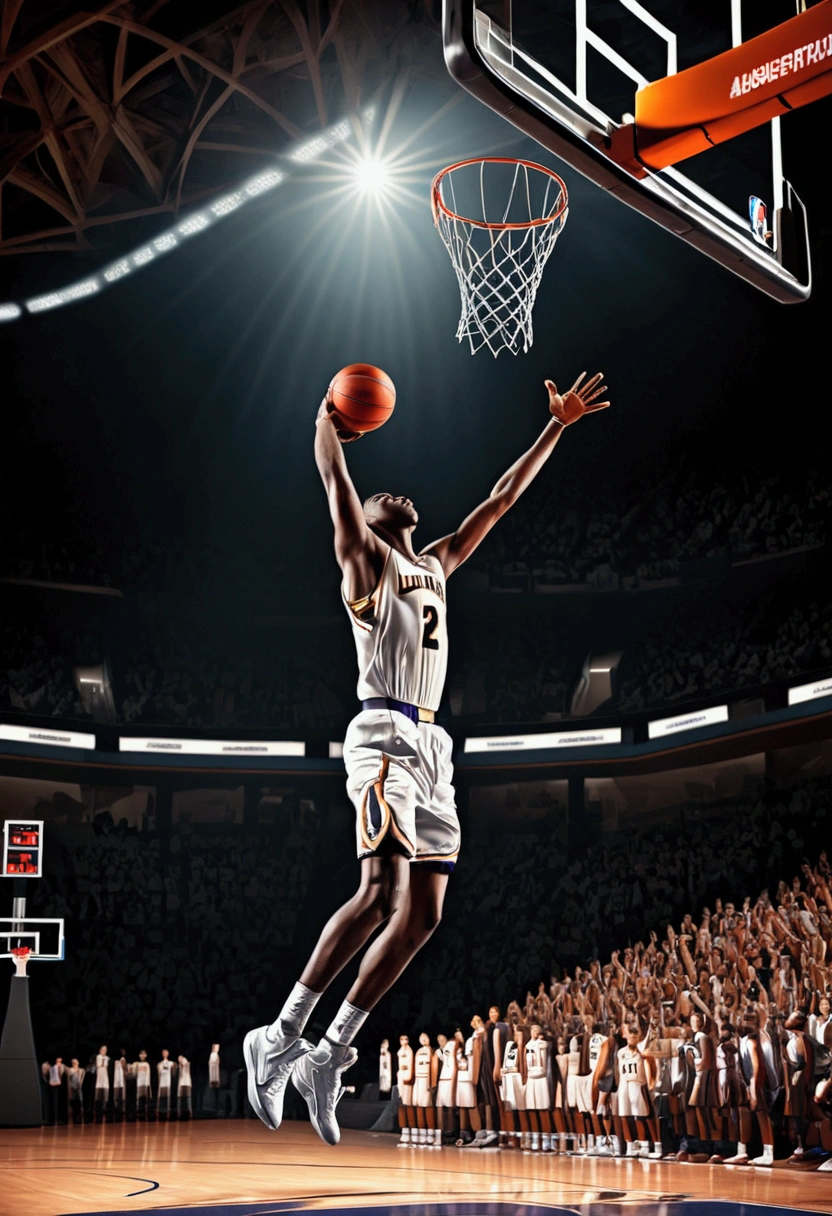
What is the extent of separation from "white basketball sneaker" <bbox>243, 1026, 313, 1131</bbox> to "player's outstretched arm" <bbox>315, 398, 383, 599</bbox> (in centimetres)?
190

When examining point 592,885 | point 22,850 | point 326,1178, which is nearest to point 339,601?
point 592,885

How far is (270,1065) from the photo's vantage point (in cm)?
508

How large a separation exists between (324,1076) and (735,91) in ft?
15.3

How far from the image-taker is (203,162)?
18.7 meters

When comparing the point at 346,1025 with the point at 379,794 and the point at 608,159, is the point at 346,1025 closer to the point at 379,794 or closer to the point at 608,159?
the point at 379,794

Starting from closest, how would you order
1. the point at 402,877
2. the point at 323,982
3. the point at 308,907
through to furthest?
the point at 323,982 < the point at 402,877 < the point at 308,907

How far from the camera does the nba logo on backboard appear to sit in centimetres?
664

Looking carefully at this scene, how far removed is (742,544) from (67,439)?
465 inches

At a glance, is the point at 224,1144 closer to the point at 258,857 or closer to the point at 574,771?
the point at 258,857

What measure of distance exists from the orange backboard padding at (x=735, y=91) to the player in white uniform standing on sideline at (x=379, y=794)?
81.5 inches

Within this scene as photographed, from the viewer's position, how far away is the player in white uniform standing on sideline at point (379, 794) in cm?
504

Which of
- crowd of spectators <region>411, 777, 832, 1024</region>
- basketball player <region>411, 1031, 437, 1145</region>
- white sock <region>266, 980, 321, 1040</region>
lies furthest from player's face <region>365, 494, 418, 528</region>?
crowd of spectators <region>411, 777, 832, 1024</region>

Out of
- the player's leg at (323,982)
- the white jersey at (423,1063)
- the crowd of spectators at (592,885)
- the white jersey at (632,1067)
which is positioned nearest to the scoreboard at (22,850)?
the white jersey at (423,1063)

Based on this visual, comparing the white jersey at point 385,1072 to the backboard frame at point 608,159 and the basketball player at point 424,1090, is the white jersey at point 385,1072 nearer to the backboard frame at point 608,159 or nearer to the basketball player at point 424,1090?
the basketball player at point 424,1090
